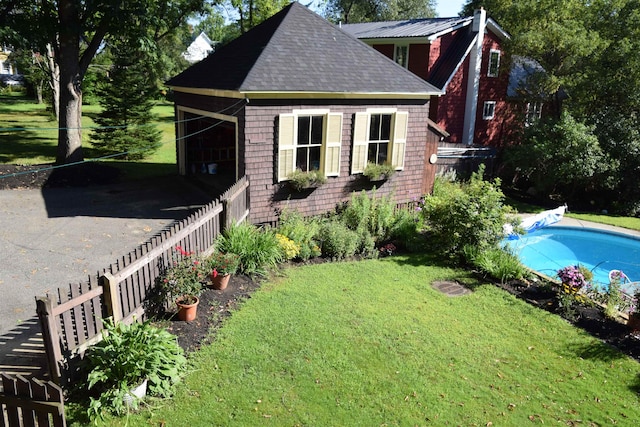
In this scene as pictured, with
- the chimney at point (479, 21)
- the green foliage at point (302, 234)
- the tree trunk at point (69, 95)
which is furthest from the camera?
the chimney at point (479, 21)

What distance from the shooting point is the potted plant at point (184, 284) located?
23.3 feet

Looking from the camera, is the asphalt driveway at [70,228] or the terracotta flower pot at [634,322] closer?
the terracotta flower pot at [634,322]

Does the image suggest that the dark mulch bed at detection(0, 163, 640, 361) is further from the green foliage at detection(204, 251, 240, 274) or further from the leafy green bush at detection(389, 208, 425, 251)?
the leafy green bush at detection(389, 208, 425, 251)

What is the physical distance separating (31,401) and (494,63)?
23.0 metres

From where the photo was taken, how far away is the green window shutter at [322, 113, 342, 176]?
38.8ft

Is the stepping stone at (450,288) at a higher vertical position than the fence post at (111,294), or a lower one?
lower

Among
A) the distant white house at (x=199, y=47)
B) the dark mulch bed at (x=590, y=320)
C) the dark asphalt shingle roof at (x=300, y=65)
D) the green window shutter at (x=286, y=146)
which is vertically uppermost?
the distant white house at (x=199, y=47)

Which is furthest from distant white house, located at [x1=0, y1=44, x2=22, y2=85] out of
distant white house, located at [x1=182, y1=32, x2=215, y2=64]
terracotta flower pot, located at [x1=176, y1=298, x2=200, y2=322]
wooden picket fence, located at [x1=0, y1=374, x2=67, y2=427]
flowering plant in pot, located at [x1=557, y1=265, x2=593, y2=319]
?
flowering plant in pot, located at [x1=557, y1=265, x2=593, y2=319]

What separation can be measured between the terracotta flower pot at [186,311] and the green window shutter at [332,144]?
5.78 metres

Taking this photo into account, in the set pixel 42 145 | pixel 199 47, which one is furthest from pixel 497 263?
pixel 199 47

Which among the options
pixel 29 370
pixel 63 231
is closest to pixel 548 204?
pixel 63 231

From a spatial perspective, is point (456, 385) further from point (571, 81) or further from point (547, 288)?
point (571, 81)

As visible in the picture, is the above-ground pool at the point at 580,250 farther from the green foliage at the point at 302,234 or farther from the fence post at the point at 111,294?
the fence post at the point at 111,294

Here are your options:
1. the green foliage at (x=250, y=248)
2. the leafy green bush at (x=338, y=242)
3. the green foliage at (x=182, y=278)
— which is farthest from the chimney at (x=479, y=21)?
the green foliage at (x=182, y=278)
